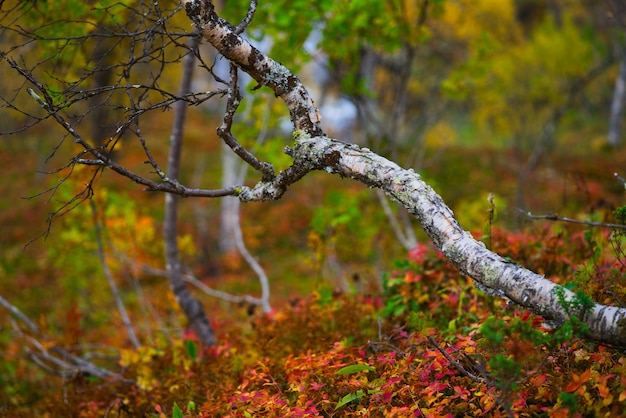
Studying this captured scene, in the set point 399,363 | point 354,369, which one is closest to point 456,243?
point 399,363

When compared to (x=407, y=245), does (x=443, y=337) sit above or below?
below

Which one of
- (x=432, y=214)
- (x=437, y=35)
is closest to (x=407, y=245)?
(x=432, y=214)

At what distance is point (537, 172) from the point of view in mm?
16859

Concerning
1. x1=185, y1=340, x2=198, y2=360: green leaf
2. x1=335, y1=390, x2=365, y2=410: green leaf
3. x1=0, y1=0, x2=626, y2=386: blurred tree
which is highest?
x1=0, y1=0, x2=626, y2=386: blurred tree

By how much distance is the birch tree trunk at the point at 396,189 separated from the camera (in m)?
2.10

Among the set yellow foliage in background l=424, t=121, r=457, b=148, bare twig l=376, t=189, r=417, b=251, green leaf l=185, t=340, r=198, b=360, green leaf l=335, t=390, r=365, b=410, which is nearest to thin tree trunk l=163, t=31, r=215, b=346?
green leaf l=185, t=340, r=198, b=360

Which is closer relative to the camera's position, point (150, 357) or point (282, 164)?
point (150, 357)

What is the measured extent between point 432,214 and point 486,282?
440 millimetres

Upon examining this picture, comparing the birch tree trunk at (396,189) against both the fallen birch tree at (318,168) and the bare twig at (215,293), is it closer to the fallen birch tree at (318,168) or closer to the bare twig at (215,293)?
the fallen birch tree at (318,168)

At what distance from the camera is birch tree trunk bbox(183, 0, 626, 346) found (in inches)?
82.7

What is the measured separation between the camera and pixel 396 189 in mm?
2570

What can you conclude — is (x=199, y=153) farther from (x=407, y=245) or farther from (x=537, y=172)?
(x=407, y=245)

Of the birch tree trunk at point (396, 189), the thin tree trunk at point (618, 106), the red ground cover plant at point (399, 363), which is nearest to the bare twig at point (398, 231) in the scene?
the red ground cover plant at point (399, 363)

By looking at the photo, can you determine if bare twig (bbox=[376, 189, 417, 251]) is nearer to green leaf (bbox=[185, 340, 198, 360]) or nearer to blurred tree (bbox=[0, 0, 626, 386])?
blurred tree (bbox=[0, 0, 626, 386])
